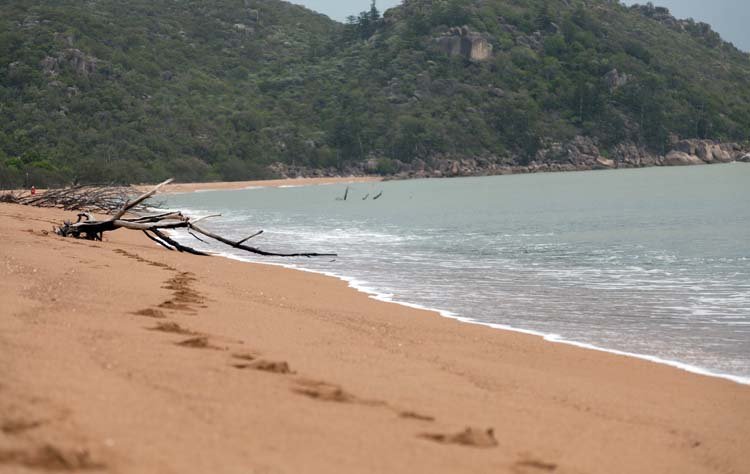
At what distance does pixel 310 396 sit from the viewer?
188 inches

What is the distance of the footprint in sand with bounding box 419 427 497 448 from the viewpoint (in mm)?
4235


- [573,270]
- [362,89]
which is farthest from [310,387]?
[362,89]

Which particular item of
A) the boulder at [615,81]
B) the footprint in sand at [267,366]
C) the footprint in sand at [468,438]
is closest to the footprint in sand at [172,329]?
the footprint in sand at [267,366]

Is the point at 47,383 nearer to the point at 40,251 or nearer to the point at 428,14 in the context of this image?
the point at 40,251

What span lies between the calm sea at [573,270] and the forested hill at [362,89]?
55.9 metres

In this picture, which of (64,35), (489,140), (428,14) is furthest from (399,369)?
(428,14)

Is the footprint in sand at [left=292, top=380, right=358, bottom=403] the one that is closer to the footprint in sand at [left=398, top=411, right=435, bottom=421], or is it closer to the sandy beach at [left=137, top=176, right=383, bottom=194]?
the footprint in sand at [left=398, top=411, right=435, bottom=421]

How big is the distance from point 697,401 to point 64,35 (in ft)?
354

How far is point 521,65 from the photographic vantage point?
138 meters

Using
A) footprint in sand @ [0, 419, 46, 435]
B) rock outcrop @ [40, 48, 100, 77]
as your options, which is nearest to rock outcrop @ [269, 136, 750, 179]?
rock outcrop @ [40, 48, 100, 77]

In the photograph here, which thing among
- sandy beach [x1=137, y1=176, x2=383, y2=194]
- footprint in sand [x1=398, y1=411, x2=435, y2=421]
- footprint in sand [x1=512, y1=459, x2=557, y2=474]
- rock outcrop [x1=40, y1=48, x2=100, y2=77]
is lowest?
sandy beach [x1=137, y1=176, x2=383, y2=194]

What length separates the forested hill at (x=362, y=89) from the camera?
96.6 metres

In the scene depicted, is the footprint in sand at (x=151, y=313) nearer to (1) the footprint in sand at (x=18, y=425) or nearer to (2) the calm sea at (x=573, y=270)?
(1) the footprint in sand at (x=18, y=425)

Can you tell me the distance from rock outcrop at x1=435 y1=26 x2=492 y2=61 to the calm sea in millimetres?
Answer: 104157
